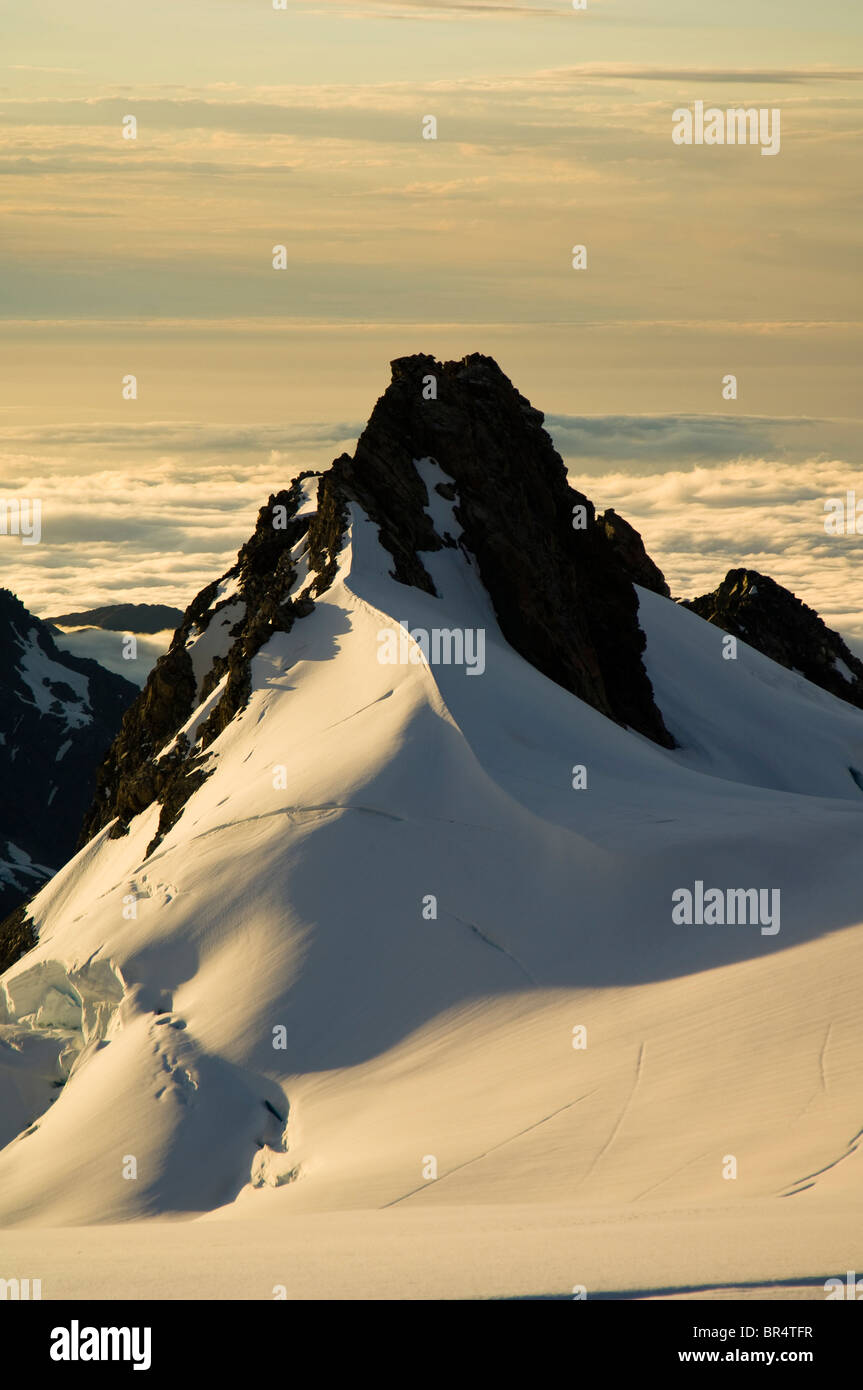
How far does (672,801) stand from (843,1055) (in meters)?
12.4

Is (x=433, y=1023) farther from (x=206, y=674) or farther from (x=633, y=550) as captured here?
(x=633, y=550)

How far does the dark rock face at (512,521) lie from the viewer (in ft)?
152

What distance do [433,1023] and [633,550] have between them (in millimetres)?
54220

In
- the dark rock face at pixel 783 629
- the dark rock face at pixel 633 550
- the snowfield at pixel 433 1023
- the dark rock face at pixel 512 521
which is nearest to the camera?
the snowfield at pixel 433 1023

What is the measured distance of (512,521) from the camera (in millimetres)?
48938

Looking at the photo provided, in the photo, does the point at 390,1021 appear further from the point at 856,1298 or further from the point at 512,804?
the point at 856,1298

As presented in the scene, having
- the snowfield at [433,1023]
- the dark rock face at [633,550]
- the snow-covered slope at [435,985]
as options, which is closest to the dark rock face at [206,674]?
the snowfield at [433,1023]

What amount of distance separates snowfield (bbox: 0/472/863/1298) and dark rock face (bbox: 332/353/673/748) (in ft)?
19.9

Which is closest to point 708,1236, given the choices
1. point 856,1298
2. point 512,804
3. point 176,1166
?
point 856,1298

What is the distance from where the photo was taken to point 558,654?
4622 cm

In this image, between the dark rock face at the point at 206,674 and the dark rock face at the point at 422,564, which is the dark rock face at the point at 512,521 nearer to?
the dark rock face at the point at 422,564

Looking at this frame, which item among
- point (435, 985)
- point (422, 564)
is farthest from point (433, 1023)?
point (422, 564)

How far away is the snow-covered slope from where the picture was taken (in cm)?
2031

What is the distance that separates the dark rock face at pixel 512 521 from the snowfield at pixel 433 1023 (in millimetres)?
6076
